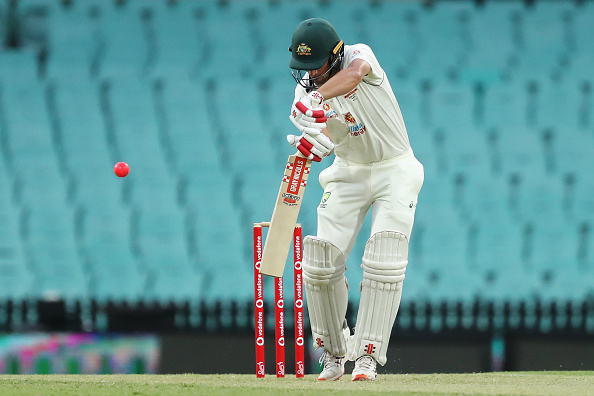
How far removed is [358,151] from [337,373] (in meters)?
1.01

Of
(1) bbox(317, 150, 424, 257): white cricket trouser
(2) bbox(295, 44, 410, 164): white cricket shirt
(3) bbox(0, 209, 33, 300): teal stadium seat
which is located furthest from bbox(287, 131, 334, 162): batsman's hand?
(3) bbox(0, 209, 33, 300): teal stadium seat

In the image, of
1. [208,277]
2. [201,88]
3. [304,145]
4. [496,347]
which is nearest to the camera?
[304,145]

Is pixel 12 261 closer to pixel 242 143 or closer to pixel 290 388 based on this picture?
pixel 242 143

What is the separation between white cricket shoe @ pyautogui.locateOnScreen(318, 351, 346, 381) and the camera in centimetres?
398

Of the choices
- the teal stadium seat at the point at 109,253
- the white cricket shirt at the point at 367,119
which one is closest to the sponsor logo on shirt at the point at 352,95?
the white cricket shirt at the point at 367,119

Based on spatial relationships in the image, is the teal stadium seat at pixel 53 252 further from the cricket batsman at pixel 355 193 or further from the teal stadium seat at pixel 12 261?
the cricket batsman at pixel 355 193

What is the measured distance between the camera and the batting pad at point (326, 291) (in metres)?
3.89

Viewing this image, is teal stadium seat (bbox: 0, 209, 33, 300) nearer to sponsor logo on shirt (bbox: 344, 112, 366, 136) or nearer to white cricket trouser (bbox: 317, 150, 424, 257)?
white cricket trouser (bbox: 317, 150, 424, 257)

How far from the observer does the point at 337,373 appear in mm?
4023

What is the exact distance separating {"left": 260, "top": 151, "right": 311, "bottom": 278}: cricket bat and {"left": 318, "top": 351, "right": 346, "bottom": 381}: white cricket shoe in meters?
0.57

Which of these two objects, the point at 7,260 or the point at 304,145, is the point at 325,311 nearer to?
the point at 304,145

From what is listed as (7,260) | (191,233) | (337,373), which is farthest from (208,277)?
(337,373)

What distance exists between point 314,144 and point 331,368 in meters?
1.07

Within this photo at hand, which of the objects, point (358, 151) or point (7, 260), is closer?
point (358, 151)
